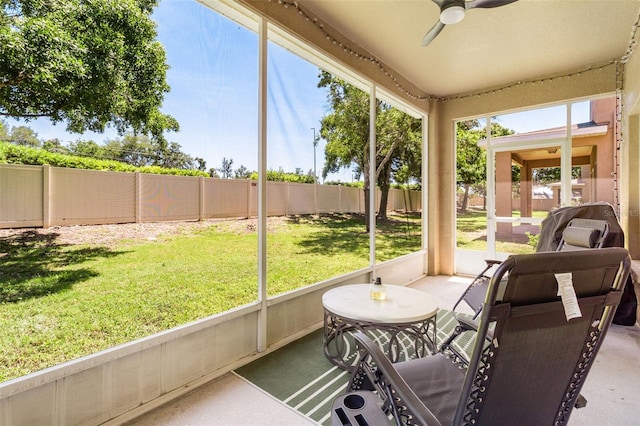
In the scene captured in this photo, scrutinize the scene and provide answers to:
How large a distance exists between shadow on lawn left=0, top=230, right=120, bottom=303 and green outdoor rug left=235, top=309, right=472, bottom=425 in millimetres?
1276

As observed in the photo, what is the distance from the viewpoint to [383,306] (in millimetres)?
2219

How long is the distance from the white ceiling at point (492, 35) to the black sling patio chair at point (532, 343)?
265cm

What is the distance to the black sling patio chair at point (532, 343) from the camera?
911mm

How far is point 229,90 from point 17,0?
1262mm

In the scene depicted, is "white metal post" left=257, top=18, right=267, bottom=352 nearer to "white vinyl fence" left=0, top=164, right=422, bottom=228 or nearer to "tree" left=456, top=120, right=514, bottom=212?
"white vinyl fence" left=0, top=164, right=422, bottom=228

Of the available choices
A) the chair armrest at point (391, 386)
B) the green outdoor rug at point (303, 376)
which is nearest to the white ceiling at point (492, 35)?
the chair armrest at point (391, 386)

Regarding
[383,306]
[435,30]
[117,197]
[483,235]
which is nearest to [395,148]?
[483,235]

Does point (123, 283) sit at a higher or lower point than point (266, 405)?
higher

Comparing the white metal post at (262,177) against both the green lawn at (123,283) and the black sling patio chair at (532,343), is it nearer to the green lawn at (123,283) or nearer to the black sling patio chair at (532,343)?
the green lawn at (123,283)

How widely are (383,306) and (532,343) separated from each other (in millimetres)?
1287

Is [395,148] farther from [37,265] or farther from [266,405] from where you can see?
[37,265]

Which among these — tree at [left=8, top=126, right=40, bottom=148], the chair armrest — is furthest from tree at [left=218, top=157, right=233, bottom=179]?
the chair armrest

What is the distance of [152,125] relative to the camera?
83.4 inches

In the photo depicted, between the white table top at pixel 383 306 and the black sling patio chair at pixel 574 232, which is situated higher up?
the black sling patio chair at pixel 574 232
